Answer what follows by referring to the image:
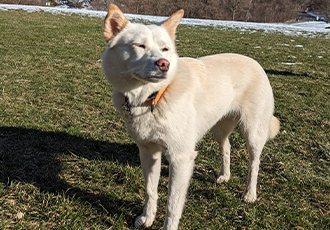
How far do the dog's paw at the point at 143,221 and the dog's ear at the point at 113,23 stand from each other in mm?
1615

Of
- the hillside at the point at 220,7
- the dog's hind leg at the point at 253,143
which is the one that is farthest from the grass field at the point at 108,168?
the hillside at the point at 220,7

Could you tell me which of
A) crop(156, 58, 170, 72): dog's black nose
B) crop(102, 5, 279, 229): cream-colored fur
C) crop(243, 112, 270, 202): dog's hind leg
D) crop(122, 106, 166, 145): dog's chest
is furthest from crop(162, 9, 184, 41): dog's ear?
crop(243, 112, 270, 202): dog's hind leg

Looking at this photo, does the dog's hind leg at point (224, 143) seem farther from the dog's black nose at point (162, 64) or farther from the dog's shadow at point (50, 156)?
the dog's black nose at point (162, 64)

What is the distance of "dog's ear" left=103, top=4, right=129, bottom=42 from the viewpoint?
230cm

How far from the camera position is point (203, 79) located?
8.55ft

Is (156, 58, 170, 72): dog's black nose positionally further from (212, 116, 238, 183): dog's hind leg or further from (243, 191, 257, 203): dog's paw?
(243, 191, 257, 203): dog's paw

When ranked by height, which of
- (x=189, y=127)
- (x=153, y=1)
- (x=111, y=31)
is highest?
(x=153, y=1)

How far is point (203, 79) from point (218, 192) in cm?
130

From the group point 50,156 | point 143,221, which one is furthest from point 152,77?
point 50,156

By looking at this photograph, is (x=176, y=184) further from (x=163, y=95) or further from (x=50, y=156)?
(x=50, y=156)

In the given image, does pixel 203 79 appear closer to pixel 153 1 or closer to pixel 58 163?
pixel 58 163

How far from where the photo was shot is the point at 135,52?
7.29 feet

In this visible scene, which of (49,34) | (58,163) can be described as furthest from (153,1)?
(58,163)

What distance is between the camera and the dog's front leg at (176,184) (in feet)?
7.55
